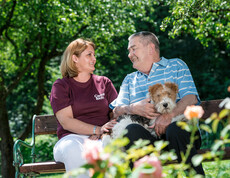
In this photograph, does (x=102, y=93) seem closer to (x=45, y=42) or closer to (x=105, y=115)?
(x=105, y=115)

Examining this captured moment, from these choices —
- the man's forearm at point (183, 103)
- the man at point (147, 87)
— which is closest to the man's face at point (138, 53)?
the man at point (147, 87)

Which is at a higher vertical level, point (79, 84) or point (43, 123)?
point (79, 84)

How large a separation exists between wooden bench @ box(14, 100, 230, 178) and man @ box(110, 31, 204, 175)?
55 centimetres

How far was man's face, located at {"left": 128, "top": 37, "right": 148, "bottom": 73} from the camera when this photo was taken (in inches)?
142

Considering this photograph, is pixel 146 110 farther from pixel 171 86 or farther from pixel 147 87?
pixel 147 87

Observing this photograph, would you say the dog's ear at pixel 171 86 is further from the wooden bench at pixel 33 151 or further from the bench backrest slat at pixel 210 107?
the bench backrest slat at pixel 210 107

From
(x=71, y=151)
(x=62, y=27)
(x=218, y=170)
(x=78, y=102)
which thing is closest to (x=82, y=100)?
(x=78, y=102)

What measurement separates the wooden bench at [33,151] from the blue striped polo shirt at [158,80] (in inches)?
27.2

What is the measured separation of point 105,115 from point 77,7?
3553mm

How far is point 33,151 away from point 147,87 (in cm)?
174

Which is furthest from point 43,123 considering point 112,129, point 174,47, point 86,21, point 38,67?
point 174,47

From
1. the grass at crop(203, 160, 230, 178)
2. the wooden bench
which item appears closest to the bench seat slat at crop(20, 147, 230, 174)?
the wooden bench

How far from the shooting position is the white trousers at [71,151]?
3.21 meters

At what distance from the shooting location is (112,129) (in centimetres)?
326
